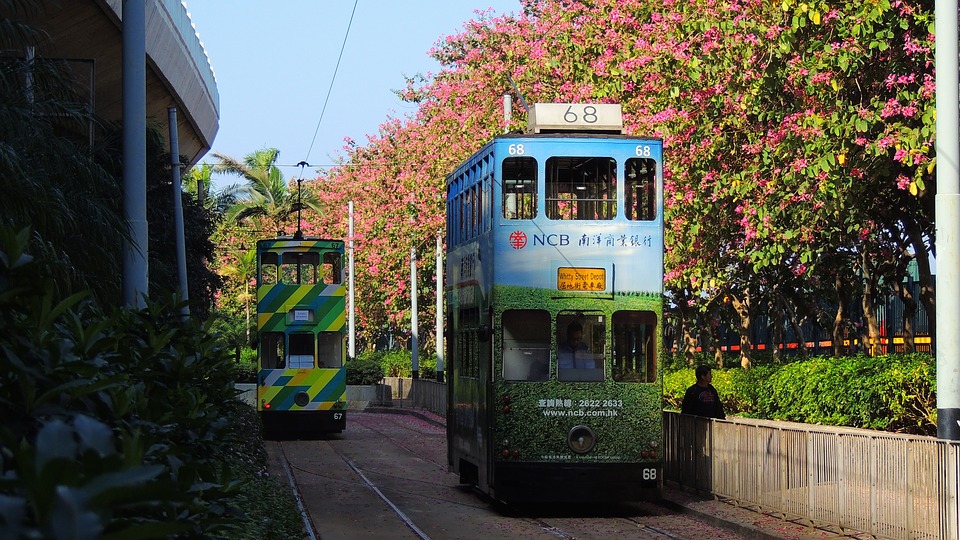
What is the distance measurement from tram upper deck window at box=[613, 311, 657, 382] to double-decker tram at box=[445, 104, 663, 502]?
13 mm

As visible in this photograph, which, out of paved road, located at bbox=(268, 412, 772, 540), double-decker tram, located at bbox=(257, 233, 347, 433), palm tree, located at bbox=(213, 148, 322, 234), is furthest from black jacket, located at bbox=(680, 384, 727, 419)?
palm tree, located at bbox=(213, 148, 322, 234)

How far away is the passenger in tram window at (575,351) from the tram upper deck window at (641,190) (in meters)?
1.59

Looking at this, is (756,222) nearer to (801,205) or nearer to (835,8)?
(801,205)

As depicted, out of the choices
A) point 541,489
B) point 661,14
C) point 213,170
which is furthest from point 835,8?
point 213,170

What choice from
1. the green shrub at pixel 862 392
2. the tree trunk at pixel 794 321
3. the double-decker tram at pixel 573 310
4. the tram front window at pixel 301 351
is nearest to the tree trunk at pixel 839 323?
the tree trunk at pixel 794 321

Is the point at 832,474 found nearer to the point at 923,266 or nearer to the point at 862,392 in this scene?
the point at 862,392

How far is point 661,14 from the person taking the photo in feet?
89.7

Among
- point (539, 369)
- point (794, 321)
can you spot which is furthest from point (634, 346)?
point (794, 321)

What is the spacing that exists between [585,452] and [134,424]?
12.3 meters

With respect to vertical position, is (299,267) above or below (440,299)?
above

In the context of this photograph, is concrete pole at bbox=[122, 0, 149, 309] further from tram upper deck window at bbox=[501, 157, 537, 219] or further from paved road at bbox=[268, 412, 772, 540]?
tram upper deck window at bbox=[501, 157, 537, 219]

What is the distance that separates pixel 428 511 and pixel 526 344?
301 cm

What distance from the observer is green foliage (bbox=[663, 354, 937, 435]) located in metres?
21.4

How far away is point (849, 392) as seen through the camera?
23.5 m
